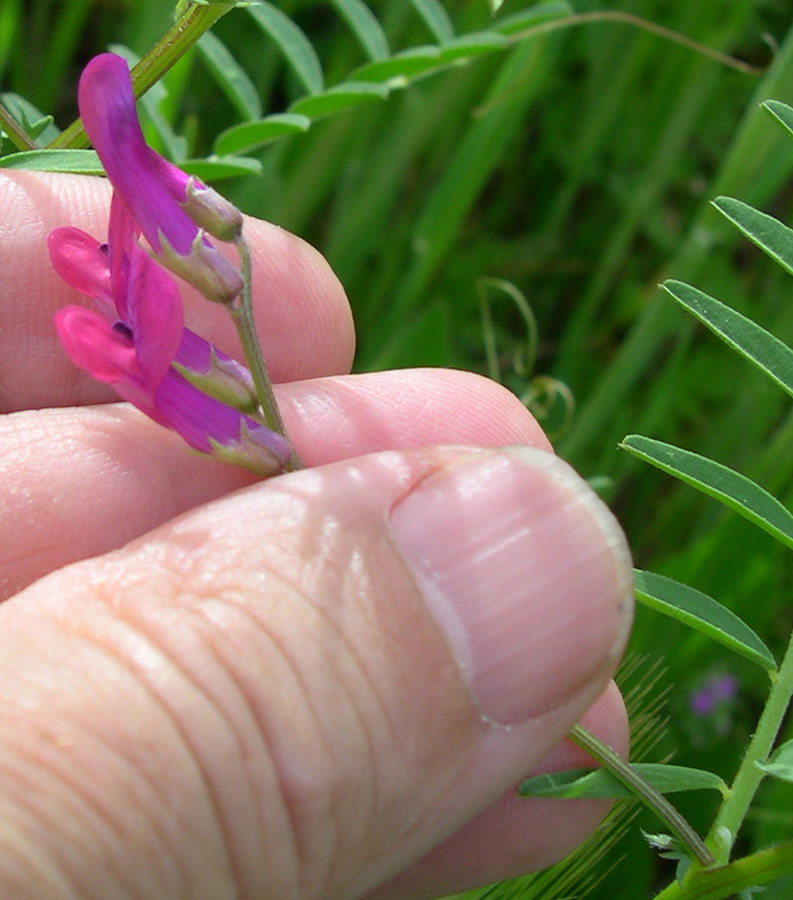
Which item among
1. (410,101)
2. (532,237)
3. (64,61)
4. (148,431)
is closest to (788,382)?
(148,431)

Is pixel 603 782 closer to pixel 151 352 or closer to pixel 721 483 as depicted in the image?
pixel 721 483

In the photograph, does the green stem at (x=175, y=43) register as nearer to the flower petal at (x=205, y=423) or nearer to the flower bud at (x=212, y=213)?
the flower bud at (x=212, y=213)

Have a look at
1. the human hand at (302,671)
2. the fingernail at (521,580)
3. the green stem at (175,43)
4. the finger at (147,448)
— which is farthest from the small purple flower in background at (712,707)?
the green stem at (175,43)

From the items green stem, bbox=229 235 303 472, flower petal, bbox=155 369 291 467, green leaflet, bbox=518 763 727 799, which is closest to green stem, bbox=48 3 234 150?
green stem, bbox=229 235 303 472

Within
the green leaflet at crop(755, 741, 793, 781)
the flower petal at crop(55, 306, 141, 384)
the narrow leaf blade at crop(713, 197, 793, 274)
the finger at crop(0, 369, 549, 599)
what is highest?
the narrow leaf blade at crop(713, 197, 793, 274)

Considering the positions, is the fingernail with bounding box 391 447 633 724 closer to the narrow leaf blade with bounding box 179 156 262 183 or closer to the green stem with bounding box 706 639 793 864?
the green stem with bounding box 706 639 793 864

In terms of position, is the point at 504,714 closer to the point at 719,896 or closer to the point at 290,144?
the point at 719,896
